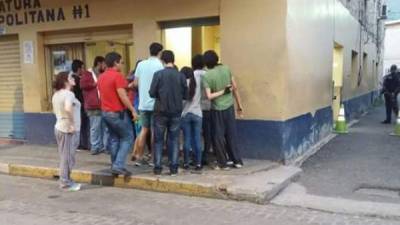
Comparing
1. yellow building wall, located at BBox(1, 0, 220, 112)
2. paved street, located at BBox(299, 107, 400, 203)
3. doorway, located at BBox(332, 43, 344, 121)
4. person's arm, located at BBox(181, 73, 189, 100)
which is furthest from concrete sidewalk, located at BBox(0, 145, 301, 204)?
doorway, located at BBox(332, 43, 344, 121)

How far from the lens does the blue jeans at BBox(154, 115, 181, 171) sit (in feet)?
22.7

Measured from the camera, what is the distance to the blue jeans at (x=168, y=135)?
691cm

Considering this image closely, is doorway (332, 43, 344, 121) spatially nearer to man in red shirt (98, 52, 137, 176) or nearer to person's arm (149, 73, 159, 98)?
person's arm (149, 73, 159, 98)

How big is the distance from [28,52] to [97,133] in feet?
9.06

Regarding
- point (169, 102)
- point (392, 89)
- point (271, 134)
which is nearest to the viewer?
point (169, 102)

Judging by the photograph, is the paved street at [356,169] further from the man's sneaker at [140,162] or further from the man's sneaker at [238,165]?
the man's sneaker at [140,162]

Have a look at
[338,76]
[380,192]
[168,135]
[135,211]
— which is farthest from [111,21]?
[338,76]

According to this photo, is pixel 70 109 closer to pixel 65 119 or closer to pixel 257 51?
pixel 65 119

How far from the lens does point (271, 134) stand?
7754 mm

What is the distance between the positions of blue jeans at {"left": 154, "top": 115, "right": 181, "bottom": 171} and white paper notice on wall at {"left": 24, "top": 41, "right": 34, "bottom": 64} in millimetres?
4639

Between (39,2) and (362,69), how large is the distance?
13.5 m

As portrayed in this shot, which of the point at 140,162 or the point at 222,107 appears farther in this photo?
the point at 140,162

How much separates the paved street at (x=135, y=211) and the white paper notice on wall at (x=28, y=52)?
403 cm

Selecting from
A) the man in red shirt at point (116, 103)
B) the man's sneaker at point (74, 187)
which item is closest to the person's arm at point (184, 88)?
the man in red shirt at point (116, 103)
